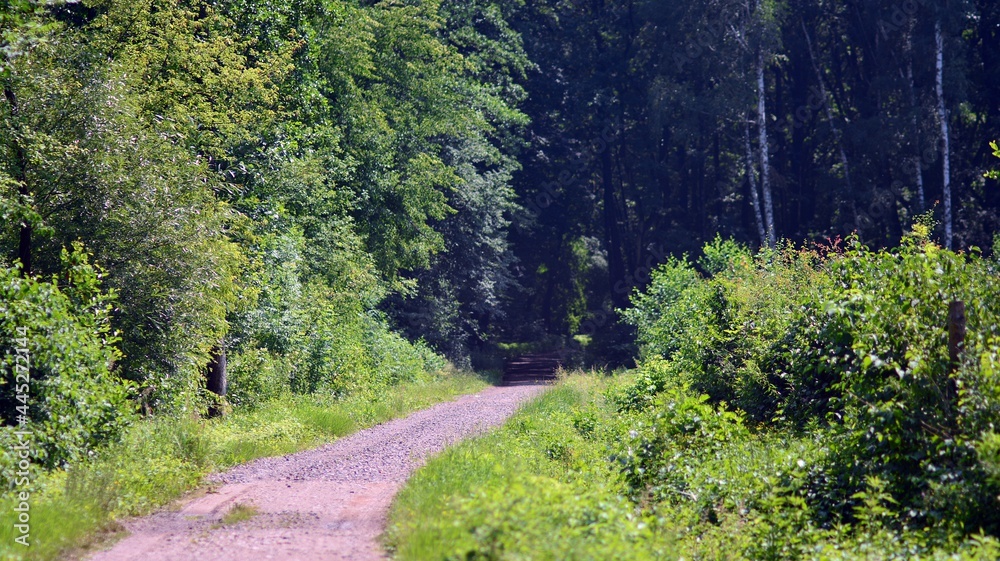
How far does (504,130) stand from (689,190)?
1366cm

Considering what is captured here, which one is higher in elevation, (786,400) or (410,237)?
(410,237)

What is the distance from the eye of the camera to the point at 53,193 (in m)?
12.4

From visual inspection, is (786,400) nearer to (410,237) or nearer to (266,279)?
(266,279)

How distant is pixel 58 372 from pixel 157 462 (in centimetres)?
163

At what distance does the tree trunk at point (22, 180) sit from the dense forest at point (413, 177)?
0.05 metres

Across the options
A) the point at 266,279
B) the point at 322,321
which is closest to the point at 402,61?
the point at 322,321

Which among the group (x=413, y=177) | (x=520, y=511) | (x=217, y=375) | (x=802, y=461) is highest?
(x=413, y=177)

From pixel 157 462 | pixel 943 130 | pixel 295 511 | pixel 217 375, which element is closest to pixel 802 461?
pixel 295 511

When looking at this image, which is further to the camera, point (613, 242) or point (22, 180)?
point (613, 242)

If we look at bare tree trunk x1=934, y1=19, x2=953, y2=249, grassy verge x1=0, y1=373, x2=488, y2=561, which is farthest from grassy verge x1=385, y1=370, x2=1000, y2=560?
bare tree trunk x1=934, y1=19, x2=953, y2=249

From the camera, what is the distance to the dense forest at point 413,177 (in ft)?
40.0

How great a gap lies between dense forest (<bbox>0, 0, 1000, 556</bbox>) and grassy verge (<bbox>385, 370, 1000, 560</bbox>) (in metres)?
0.81

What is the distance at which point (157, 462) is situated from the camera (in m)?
10.9

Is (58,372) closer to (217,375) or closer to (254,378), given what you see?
(217,375)
